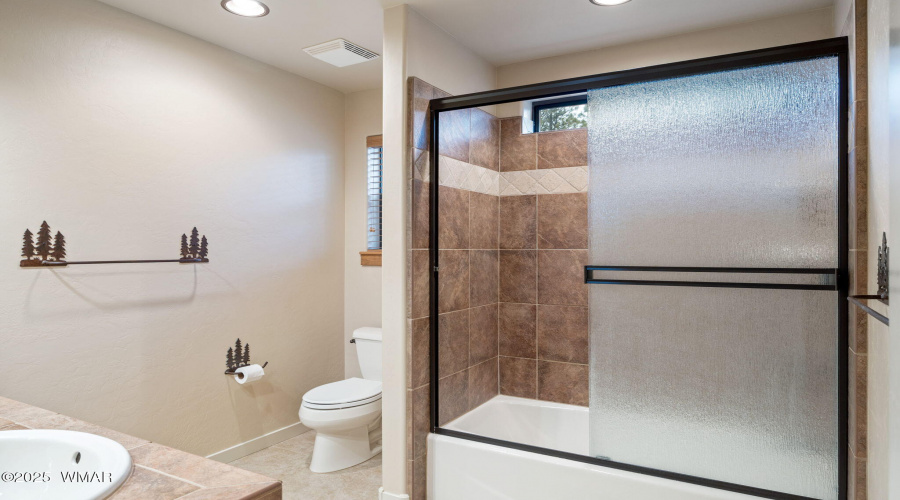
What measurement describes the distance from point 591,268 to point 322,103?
2.34 m

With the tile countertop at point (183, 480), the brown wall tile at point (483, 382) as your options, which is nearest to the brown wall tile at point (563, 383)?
the brown wall tile at point (483, 382)

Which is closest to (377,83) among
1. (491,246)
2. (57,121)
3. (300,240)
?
(300,240)

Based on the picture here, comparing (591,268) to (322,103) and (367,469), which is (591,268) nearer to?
(367,469)

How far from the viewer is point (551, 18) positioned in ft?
8.11

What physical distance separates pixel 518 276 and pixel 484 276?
0.24 m

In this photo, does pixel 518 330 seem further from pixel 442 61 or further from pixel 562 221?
pixel 442 61

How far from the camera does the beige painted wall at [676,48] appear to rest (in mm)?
2393

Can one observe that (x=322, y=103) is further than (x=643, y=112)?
Yes

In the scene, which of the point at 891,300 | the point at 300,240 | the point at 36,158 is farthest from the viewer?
the point at 300,240

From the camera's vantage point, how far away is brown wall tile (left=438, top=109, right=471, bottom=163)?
256cm

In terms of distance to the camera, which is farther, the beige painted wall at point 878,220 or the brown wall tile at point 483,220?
the brown wall tile at point 483,220

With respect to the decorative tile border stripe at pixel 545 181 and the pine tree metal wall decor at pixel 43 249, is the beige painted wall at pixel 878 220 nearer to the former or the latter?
the decorative tile border stripe at pixel 545 181

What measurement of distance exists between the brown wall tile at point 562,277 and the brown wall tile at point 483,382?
1.54 feet

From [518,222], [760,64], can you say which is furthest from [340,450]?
[760,64]
